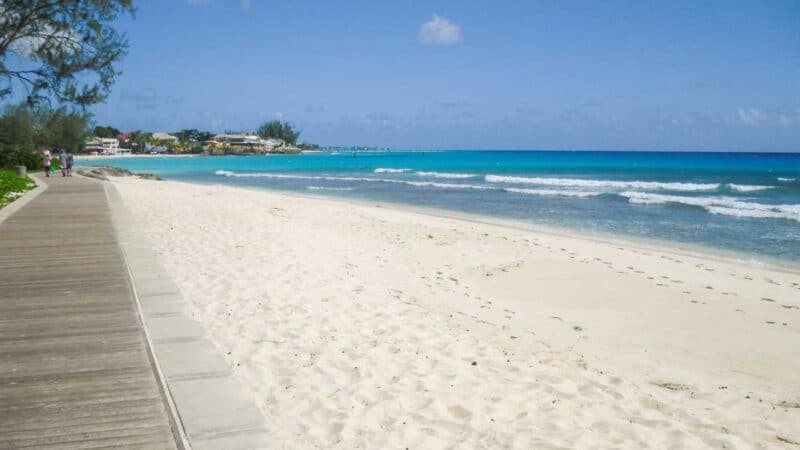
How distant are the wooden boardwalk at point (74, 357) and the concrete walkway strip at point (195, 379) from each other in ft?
0.36

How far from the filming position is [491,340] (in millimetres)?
5605

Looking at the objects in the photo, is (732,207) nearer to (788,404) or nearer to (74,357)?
(788,404)

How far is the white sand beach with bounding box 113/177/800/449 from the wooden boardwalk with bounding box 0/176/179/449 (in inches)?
27.8

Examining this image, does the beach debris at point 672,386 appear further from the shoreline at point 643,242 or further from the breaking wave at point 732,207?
the breaking wave at point 732,207

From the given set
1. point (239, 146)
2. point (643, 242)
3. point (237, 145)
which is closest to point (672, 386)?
point (643, 242)

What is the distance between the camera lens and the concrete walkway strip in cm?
322

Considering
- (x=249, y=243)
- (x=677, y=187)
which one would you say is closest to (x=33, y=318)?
(x=249, y=243)

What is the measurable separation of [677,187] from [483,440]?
35.7 m

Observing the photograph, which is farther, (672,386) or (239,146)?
(239,146)

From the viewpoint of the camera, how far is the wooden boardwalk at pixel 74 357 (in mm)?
3170

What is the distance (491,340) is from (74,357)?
354 centimetres

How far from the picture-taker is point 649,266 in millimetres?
10680

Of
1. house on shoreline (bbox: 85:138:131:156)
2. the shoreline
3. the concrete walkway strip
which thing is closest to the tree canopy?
the concrete walkway strip

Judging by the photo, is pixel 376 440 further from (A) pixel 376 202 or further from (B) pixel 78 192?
(A) pixel 376 202
